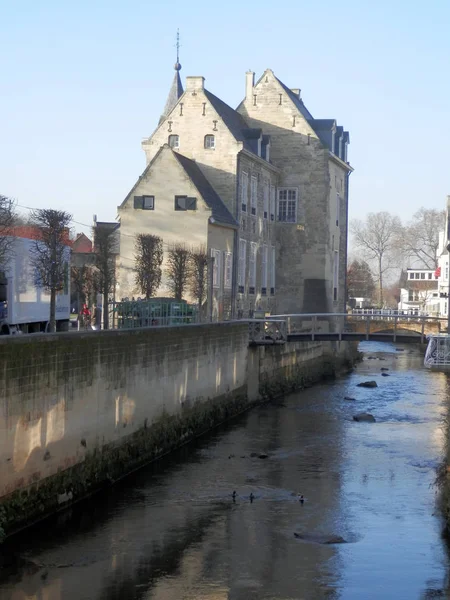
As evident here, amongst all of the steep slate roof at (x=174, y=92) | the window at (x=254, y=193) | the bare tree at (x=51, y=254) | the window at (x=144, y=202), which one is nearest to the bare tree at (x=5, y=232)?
the bare tree at (x=51, y=254)

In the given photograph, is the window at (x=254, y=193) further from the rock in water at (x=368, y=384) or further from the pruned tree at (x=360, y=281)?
the pruned tree at (x=360, y=281)

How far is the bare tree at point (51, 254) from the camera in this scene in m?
34.5

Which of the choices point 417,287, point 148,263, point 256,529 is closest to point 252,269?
point 148,263

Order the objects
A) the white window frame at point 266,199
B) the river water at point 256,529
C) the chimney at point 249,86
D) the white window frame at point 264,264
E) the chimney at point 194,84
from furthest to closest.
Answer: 1. the chimney at point 249,86
2. the white window frame at point 264,264
3. the white window frame at point 266,199
4. the chimney at point 194,84
5. the river water at point 256,529

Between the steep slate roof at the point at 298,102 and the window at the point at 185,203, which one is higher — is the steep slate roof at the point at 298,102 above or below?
above

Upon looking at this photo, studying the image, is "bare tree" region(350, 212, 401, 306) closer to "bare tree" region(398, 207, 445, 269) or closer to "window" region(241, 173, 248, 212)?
"bare tree" region(398, 207, 445, 269)

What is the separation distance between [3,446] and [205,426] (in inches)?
581

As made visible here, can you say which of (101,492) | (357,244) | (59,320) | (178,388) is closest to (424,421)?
(178,388)

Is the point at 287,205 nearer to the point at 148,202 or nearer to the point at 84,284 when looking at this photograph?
the point at 148,202

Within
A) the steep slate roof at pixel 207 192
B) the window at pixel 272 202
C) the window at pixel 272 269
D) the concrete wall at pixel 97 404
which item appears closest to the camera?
the concrete wall at pixel 97 404

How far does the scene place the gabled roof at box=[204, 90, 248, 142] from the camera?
179 ft

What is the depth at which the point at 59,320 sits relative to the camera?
3725 centimetres

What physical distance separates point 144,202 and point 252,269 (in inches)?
357

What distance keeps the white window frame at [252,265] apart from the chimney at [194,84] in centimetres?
844
